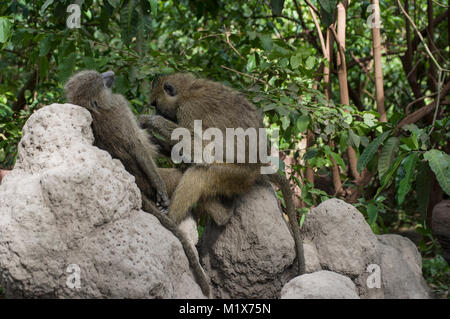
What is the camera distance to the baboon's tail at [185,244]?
2.87 m

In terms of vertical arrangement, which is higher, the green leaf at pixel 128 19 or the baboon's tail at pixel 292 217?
the green leaf at pixel 128 19

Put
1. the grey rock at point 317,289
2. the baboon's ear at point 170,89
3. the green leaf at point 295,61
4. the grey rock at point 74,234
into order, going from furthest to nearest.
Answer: the green leaf at point 295,61 < the baboon's ear at point 170,89 < the grey rock at point 317,289 < the grey rock at point 74,234

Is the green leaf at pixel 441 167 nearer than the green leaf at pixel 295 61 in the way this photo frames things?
Yes

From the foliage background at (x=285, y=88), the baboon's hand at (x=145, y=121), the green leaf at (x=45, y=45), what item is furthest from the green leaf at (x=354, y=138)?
the green leaf at (x=45, y=45)

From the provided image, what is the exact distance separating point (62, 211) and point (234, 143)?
1316mm

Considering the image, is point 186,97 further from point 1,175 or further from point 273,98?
point 1,175

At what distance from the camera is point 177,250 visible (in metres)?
2.75

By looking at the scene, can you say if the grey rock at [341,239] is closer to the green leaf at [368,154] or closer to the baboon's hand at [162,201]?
the green leaf at [368,154]

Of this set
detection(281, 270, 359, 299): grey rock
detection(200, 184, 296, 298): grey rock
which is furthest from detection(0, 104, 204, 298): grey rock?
detection(200, 184, 296, 298): grey rock

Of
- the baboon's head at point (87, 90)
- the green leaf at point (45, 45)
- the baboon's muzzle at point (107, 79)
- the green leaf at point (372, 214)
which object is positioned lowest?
the green leaf at point (372, 214)

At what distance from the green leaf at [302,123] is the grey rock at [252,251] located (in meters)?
0.69

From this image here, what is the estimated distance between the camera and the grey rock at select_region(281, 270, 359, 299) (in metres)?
2.58

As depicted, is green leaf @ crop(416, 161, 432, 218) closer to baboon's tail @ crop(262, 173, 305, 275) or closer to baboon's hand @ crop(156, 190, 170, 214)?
baboon's tail @ crop(262, 173, 305, 275)
